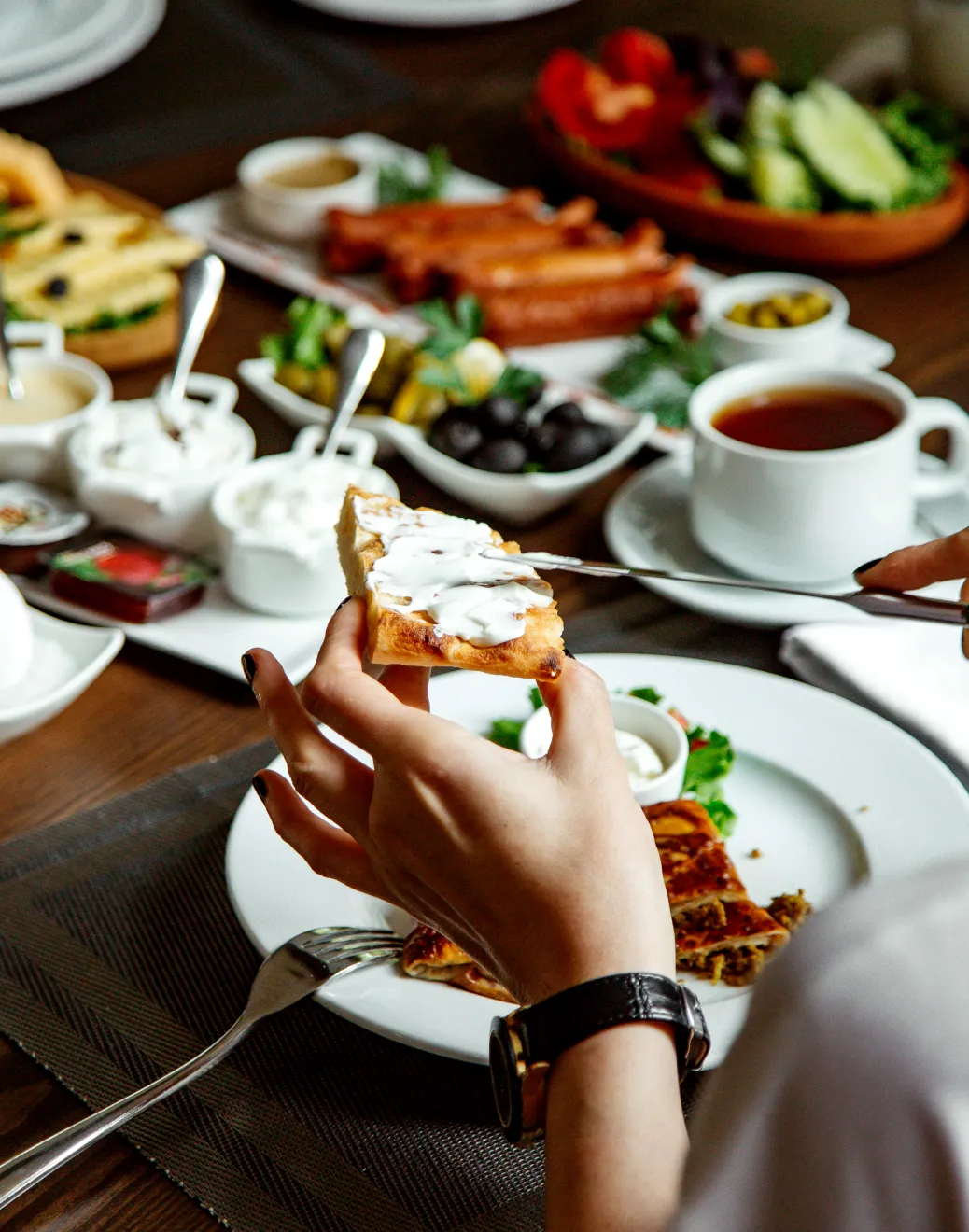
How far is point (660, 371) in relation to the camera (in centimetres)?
192

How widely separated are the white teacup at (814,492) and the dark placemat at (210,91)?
1501mm

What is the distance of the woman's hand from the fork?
3.2 inches

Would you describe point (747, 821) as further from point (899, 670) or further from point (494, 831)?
point (494, 831)

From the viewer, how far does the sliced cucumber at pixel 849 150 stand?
216cm

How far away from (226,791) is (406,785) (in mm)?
460

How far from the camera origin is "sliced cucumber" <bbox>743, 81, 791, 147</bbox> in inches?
88.0

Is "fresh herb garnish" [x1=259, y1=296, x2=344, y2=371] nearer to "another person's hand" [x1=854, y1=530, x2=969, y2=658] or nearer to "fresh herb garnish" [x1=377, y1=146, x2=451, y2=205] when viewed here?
"fresh herb garnish" [x1=377, y1=146, x2=451, y2=205]

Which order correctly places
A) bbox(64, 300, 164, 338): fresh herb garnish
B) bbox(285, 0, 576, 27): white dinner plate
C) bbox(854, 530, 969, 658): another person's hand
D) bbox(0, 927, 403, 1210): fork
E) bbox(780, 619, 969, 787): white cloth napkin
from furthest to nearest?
bbox(285, 0, 576, 27): white dinner plate, bbox(64, 300, 164, 338): fresh herb garnish, bbox(780, 619, 969, 787): white cloth napkin, bbox(854, 530, 969, 658): another person's hand, bbox(0, 927, 403, 1210): fork

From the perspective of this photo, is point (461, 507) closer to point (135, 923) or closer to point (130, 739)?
point (130, 739)

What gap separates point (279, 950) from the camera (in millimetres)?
982

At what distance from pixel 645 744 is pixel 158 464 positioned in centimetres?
72

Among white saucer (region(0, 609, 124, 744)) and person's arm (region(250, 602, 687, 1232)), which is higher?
person's arm (region(250, 602, 687, 1232))

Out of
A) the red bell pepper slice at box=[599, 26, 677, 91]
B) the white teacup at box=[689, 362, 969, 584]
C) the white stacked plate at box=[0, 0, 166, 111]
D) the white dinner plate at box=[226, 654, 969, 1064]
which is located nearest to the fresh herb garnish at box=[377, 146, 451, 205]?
the red bell pepper slice at box=[599, 26, 677, 91]

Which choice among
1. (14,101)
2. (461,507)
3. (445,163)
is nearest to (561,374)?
(461,507)
